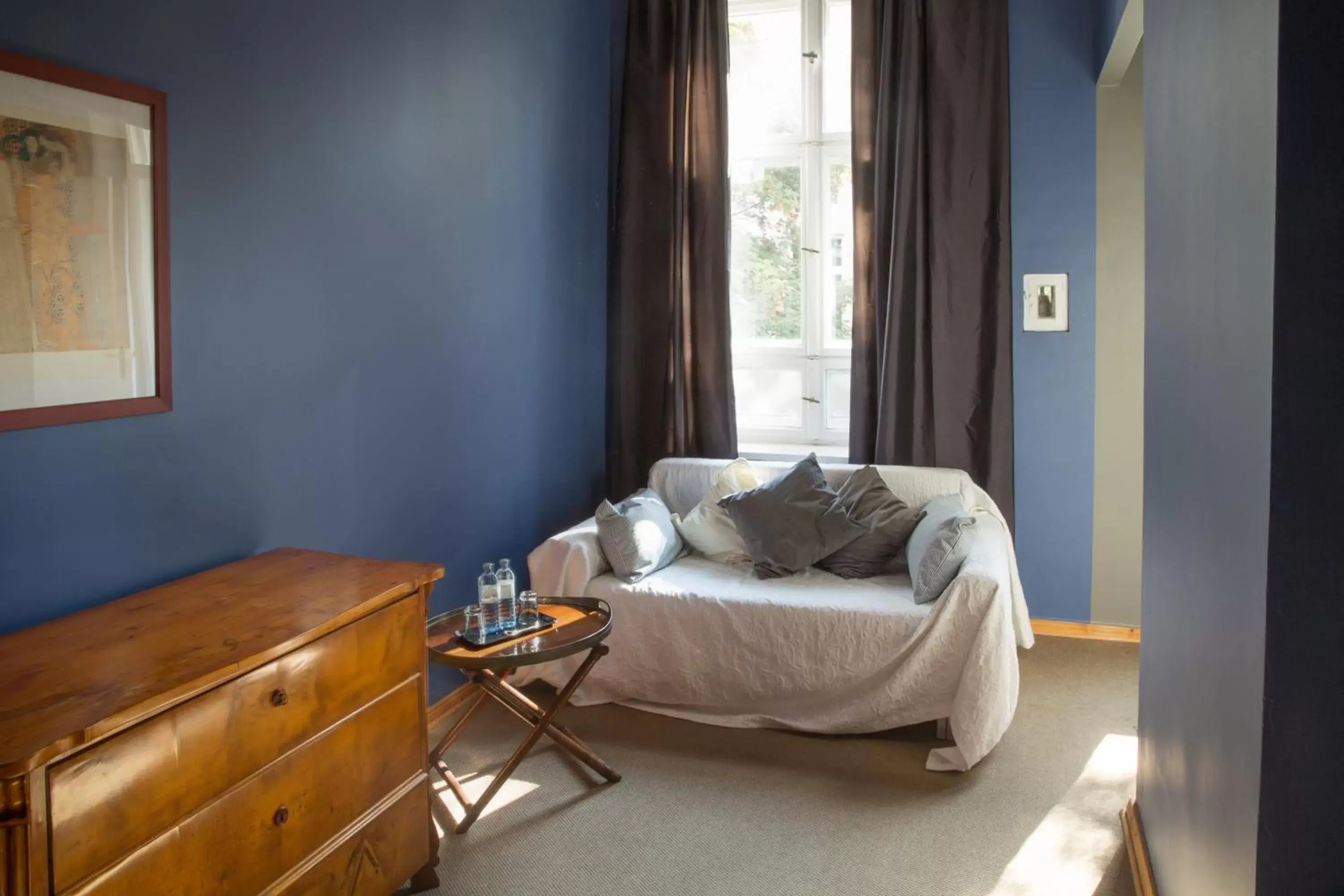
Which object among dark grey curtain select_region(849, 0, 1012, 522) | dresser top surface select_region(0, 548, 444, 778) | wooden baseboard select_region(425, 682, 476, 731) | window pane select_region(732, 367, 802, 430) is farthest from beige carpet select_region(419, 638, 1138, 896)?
window pane select_region(732, 367, 802, 430)

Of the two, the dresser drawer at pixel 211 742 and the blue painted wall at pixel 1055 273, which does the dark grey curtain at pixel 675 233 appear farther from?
the dresser drawer at pixel 211 742

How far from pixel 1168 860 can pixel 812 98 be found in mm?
3595

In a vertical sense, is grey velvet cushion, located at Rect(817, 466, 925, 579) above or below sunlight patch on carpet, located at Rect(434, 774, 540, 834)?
above

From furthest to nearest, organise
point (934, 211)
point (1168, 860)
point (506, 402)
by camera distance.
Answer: point (934, 211), point (506, 402), point (1168, 860)

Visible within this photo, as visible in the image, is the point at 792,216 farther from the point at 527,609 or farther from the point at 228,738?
the point at 228,738

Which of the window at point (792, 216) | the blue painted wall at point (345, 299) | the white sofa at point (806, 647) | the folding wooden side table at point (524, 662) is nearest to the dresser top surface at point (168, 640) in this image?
the blue painted wall at point (345, 299)

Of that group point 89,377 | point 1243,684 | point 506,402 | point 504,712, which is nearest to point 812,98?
point 506,402

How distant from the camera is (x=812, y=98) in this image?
4.86 metres

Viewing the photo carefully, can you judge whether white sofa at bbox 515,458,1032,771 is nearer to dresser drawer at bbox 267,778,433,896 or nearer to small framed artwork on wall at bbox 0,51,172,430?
dresser drawer at bbox 267,778,433,896

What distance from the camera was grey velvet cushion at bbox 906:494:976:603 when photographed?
3.48 meters

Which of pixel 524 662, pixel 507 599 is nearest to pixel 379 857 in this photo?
pixel 524 662

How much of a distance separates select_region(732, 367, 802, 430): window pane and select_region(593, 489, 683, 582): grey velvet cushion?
1.22 metres

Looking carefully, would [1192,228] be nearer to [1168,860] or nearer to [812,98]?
[1168,860]

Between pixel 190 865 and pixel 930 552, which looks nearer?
pixel 190 865
